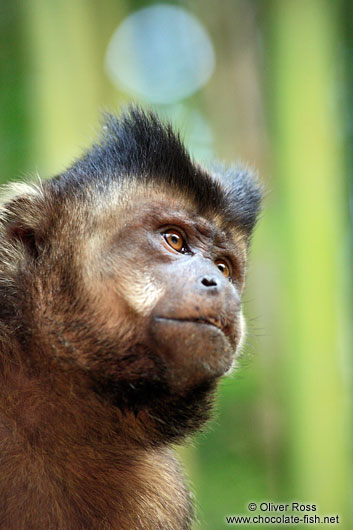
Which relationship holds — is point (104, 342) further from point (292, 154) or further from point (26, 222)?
point (292, 154)

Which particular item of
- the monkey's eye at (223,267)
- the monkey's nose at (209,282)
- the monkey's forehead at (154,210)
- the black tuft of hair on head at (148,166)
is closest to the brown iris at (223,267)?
the monkey's eye at (223,267)

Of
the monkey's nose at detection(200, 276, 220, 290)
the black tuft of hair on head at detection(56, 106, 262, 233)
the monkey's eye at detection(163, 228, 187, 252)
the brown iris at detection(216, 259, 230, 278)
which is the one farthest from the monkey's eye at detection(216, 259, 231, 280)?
the monkey's nose at detection(200, 276, 220, 290)

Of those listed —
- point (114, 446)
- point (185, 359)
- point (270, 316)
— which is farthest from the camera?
point (270, 316)

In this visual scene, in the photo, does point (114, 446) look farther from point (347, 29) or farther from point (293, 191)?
point (347, 29)

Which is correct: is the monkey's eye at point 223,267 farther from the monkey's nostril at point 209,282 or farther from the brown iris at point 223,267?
the monkey's nostril at point 209,282

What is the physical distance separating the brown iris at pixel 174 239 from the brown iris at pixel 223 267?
0.41 m

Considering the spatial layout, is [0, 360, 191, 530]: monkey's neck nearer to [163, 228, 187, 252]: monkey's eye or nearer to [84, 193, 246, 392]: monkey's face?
[84, 193, 246, 392]: monkey's face

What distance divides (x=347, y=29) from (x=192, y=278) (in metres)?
5.70

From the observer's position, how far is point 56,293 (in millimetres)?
3588

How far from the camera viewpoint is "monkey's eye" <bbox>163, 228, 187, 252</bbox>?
3764mm

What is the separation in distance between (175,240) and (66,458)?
1.30m

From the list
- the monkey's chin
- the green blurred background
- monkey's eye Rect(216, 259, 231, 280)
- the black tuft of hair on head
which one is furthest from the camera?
the green blurred background

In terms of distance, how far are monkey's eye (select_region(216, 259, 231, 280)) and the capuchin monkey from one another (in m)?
0.15

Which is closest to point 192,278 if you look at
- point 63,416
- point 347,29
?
point 63,416
